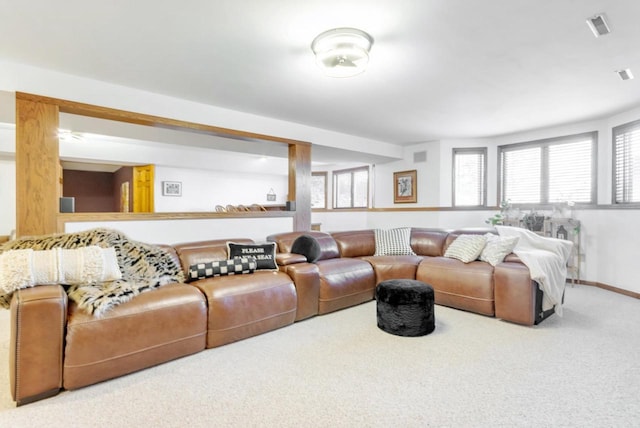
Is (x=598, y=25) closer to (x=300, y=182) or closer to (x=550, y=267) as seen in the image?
(x=550, y=267)

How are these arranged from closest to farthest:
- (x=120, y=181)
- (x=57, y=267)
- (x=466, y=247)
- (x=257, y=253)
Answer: (x=57, y=267) → (x=257, y=253) → (x=466, y=247) → (x=120, y=181)

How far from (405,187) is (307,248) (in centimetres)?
355

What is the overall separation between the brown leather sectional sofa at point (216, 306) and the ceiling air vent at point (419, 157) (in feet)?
7.30

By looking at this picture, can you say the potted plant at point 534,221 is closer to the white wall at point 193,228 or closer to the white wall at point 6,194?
the white wall at point 193,228

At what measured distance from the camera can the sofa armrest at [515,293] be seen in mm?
2969

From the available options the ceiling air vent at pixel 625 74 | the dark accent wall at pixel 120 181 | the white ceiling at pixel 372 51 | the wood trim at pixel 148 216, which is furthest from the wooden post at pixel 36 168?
the ceiling air vent at pixel 625 74

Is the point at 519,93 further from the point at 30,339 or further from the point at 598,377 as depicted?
the point at 30,339

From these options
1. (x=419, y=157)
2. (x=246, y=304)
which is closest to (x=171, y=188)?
(x=246, y=304)

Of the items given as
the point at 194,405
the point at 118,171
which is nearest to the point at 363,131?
the point at 194,405

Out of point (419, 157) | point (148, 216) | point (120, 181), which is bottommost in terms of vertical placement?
point (148, 216)

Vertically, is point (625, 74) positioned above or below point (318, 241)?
above

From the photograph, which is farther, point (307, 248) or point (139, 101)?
point (307, 248)

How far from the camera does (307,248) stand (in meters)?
3.73

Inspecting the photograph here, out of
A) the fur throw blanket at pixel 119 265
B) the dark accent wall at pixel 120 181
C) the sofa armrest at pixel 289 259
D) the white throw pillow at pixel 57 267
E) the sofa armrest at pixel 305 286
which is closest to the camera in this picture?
the white throw pillow at pixel 57 267
